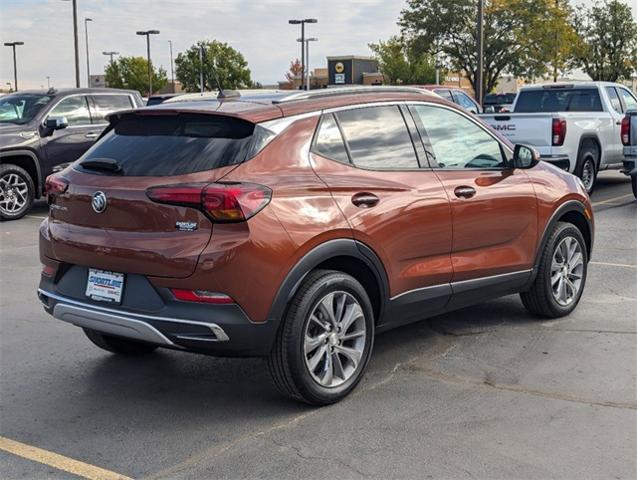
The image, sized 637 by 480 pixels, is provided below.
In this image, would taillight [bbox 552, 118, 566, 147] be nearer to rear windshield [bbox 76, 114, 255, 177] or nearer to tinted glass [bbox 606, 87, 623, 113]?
tinted glass [bbox 606, 87, 623, 113]

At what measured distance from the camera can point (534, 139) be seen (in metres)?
13.3

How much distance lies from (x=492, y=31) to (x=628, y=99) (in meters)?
31.0

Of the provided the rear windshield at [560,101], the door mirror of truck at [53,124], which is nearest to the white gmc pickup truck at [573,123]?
the rear windshield at [560,101]

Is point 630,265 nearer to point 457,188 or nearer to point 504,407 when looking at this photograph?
point 457,188

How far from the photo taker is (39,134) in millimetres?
12875

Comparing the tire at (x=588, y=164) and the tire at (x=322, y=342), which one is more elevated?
the tire at (x=588, y=164)

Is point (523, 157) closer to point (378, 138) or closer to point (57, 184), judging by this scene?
point (378, 138)

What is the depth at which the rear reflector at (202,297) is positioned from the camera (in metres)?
4.14

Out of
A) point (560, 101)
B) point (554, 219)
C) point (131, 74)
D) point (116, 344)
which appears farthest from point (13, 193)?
point (131, 74)

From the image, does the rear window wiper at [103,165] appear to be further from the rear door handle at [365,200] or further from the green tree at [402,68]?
the green tree at [402,68]

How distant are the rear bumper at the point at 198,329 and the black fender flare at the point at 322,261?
0.11 meters

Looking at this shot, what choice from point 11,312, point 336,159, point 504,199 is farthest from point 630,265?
point 11,312

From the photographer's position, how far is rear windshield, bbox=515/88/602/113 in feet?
49.5

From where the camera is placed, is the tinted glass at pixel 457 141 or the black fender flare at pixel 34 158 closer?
the tinted glass at pixel 457 141
